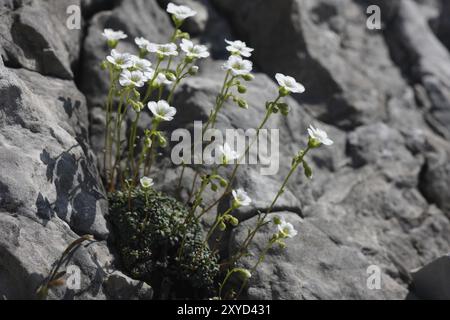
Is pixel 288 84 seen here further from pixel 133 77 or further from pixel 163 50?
pixel 133 77

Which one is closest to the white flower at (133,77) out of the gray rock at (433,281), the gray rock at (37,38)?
the gray rock at (37,38)

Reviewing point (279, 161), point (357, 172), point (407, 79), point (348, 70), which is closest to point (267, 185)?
point (279, 161)

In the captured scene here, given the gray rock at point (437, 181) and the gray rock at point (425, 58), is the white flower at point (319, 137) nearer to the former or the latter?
the gray rock at point (437, 181)

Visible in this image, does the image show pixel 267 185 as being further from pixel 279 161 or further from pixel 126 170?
pixel 126 170

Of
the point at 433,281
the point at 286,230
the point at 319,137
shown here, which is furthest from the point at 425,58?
the point at 286,230

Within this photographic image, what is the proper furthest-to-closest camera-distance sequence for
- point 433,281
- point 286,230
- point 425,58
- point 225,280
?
point 425,58 → point 433,281 → point 225,280 → point 286,230

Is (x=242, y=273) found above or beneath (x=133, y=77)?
beneath
